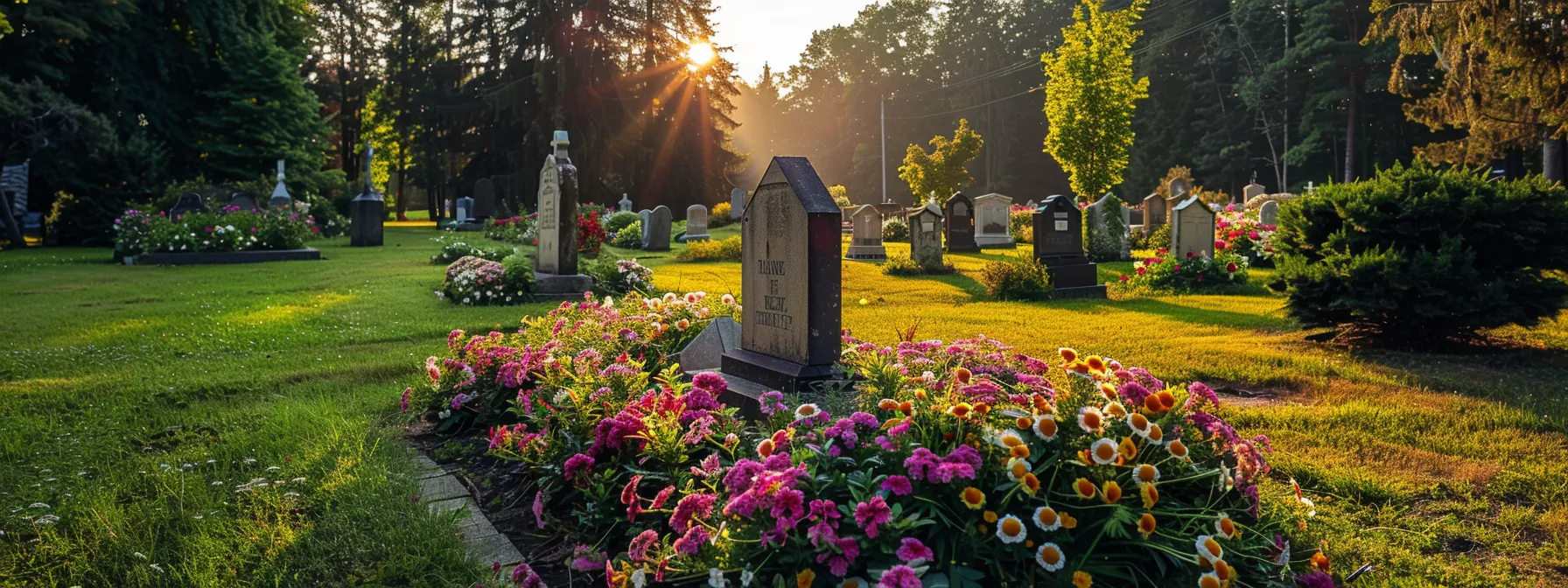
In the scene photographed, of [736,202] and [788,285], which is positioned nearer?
[788,285]

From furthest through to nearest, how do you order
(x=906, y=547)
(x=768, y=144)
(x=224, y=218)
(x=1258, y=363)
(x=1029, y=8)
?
(x=768, y=144)
(x=1029, y=8)
(x=224, y=218)
(x=1258, y=363)
(x=906, y=547)

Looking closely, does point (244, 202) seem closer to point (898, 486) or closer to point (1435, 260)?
point (1435, 260)

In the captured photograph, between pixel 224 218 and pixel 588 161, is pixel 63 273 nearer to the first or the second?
pixel 224 218

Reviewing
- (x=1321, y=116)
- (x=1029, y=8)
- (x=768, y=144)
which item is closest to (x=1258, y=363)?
(x=1321, y=116)

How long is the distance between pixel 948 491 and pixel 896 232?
2532cm

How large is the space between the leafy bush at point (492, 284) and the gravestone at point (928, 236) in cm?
738

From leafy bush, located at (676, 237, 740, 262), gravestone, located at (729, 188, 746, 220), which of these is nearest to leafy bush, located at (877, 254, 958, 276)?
leafy bush, located at (676, 237, 740, 262)

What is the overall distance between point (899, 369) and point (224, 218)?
1850 centimetres

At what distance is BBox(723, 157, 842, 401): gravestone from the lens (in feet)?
14.2

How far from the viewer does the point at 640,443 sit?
3.51 meters

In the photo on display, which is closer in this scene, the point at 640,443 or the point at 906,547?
the point at 906,547

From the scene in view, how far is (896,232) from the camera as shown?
90.4ft

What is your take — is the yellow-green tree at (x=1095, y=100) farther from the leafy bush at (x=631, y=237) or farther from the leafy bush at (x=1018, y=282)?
the leafy bush at (x=1018, y=282)

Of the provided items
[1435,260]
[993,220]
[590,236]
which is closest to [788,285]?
[1435,260]
